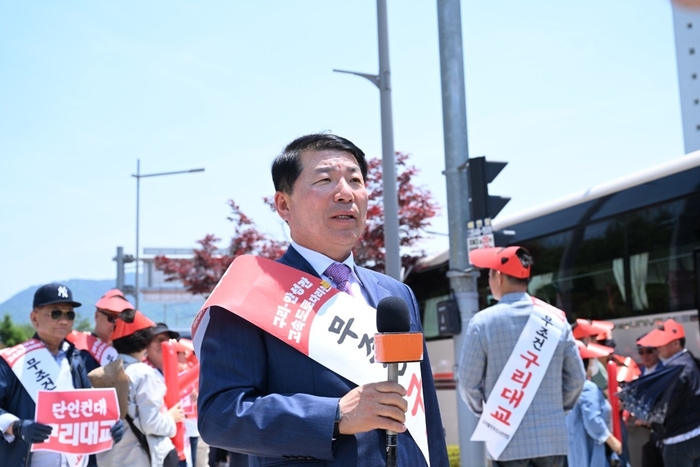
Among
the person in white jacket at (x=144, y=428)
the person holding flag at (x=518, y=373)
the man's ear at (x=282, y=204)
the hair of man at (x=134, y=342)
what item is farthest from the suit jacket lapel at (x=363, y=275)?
the hair of man at (x=134, y=342)

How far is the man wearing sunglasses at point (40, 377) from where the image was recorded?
16.0 ft

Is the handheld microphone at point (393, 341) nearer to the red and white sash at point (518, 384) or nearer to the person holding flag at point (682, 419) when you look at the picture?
the red and white sash at point (518, 384)

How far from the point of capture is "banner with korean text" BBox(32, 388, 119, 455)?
16.4ft

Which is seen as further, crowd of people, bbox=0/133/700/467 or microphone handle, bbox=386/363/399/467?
crowd of people, bbox=0/133/700/467

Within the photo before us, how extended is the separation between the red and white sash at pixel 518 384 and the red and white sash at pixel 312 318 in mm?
3104

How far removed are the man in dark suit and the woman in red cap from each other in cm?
578

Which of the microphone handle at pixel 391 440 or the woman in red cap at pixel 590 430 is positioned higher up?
the microphone handle at pixel 391 440

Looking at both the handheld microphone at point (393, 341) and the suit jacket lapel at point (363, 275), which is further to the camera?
the suit jacket lapel at point (363, 275)

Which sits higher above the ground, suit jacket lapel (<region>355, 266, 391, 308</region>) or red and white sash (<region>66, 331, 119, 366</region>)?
suit jacket lapel (<region>355, 266, 391, 308</region>)

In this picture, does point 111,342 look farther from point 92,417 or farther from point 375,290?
point 375,290

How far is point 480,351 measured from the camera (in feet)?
18.7

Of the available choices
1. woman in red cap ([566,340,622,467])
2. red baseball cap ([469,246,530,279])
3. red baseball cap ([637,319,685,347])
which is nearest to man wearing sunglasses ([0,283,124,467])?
red baseball cap ([469,246,530,279])

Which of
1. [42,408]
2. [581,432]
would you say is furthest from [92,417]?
[581,432]

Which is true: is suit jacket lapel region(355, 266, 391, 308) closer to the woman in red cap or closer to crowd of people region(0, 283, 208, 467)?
crowd of people region(0, 283, 208, 467)
